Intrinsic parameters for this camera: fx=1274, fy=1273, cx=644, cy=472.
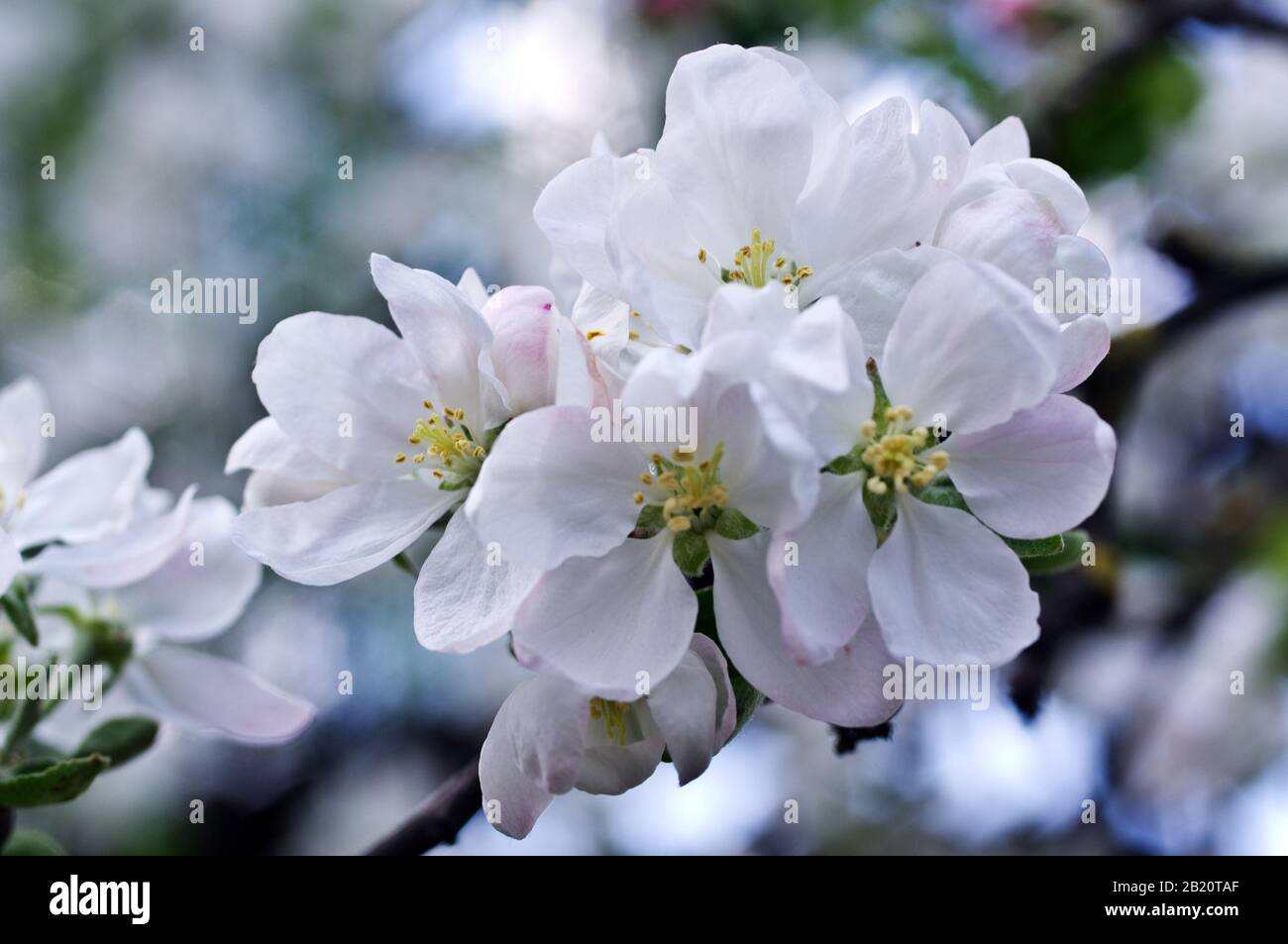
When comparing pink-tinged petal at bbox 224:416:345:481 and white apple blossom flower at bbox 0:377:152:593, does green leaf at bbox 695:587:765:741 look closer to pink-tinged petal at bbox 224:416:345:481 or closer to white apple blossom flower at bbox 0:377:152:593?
pink-tinged petal at bbox 224:416:345:481

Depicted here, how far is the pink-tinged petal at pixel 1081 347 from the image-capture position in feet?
2.07

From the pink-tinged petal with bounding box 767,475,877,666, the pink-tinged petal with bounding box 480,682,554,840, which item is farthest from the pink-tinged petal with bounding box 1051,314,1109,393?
the pink-tinged petal with bounding box 480,682,554,840

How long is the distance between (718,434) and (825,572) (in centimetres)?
8

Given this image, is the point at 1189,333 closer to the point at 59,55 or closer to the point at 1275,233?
the point at 1275,233

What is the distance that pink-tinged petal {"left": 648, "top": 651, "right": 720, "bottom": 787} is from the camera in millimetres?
591

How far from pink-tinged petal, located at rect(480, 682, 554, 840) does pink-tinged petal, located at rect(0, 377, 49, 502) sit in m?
0.49

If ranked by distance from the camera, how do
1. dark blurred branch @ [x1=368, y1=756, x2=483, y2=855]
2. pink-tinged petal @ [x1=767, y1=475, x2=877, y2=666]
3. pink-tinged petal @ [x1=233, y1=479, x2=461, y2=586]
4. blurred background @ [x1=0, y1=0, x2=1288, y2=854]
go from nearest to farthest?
1. pink-tinged petal @ [x1=767, y1=475, x2=877, y2=666]
2. pink-tinged petal @ [x1=233, y1=479, x2=461, y2=586]
3. dark blurred branch @ [x1=368, y1=756, x2=483, y2=855]
4. blurred background @ [x1=0, y1=0, x2=1288, y2=854]

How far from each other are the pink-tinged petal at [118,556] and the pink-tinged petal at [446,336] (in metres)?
0.25

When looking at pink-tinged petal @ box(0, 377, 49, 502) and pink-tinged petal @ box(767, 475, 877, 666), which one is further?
pink-tinged petal @ box(0, 377, 49, 502)

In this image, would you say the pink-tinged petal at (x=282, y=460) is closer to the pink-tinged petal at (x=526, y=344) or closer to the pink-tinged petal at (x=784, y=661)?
the pink-tinged petal at (x=526, y=344)

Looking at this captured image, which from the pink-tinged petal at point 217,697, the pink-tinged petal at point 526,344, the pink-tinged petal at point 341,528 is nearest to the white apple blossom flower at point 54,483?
the pink-tinged petal at point 217,697

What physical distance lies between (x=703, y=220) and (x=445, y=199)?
2.21 metres

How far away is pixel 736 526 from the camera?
2.10 feet

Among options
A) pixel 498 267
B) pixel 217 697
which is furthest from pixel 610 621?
pixel 498 267
